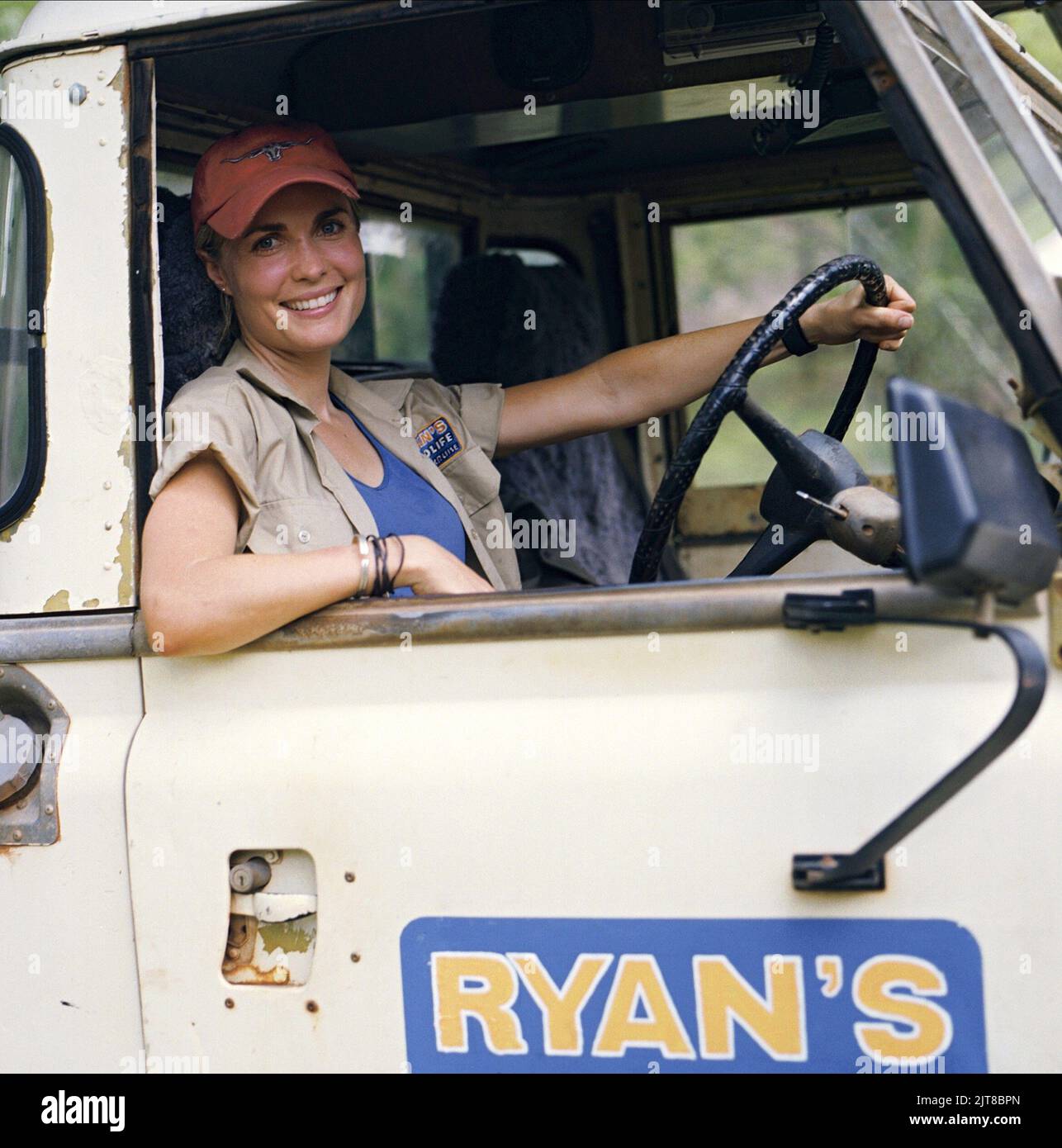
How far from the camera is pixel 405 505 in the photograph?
2037mm

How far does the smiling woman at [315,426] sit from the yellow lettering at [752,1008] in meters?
0.54

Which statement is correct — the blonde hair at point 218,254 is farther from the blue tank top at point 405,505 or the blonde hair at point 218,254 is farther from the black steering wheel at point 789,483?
the black steering wheel at point 789,483

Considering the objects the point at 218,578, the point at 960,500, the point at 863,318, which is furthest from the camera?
the point at 863,318

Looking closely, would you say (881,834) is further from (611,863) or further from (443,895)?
(443,895)

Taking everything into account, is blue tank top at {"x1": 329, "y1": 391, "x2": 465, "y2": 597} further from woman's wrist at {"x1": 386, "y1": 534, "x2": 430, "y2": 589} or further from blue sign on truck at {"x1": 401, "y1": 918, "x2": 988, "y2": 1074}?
blue sign on truck at {"x1": 401, "y1": 918, "x2": 988, "y2": 1074}

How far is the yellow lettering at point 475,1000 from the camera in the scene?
148 cm

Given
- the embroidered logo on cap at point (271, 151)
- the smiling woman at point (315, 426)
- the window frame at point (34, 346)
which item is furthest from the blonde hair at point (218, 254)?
the window frame at point (34, 346)

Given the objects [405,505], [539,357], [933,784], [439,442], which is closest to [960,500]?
[933,784]

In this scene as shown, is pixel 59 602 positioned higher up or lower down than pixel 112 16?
lower down

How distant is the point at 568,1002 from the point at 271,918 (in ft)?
1.20

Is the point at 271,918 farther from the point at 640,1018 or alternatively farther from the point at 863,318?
the point at 863,318

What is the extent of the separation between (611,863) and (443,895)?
0.19m

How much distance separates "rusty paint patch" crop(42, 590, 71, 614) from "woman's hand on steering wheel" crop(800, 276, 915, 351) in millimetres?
1130
